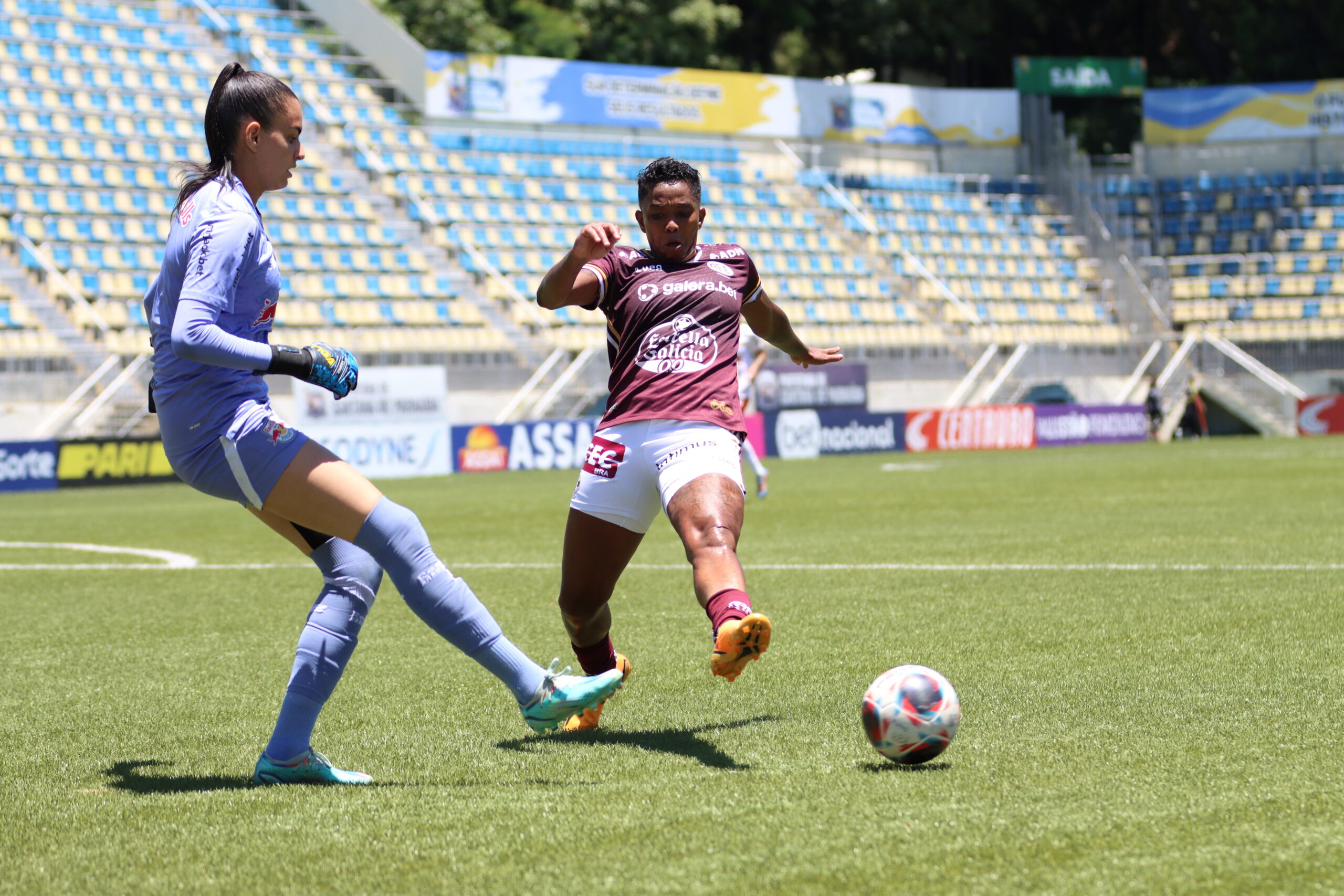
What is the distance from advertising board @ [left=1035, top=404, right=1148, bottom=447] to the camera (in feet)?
115

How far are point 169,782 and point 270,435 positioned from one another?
1.09 metres

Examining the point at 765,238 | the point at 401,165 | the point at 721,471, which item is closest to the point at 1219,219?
the point at 765,238

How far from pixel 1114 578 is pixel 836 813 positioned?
18.1ft

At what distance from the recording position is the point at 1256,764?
13.0ft

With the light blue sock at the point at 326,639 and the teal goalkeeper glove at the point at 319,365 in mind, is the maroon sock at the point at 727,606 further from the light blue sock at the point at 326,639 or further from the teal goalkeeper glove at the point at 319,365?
the teal goalkeeper glove at the point at 319,365

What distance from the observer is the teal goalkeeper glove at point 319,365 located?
13.0 ft

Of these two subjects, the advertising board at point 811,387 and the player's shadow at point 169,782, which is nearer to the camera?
the player's shadow at point 169,782

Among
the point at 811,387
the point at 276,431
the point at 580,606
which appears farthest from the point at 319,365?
the point at 811,387

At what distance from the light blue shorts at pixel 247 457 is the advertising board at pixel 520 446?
24.0 meters

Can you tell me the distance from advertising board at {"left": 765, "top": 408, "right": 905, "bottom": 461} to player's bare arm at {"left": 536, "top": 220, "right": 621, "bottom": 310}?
86.0 ft

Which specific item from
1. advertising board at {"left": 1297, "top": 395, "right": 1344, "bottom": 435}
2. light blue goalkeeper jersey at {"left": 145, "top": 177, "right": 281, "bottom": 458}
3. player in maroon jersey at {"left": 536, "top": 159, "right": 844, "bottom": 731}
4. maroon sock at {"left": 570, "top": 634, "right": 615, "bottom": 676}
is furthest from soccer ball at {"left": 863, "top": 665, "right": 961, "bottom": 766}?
advertising board at {"left": 1297, "top": 395, "right": 1344, "bottom": 435}

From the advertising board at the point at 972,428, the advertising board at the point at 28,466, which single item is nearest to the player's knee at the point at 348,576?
the advertising board at the point at 28,466

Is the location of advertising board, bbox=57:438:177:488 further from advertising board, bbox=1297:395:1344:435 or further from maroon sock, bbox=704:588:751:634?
advertising board, bbox=1297:395:1344:435

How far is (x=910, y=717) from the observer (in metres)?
4.12
